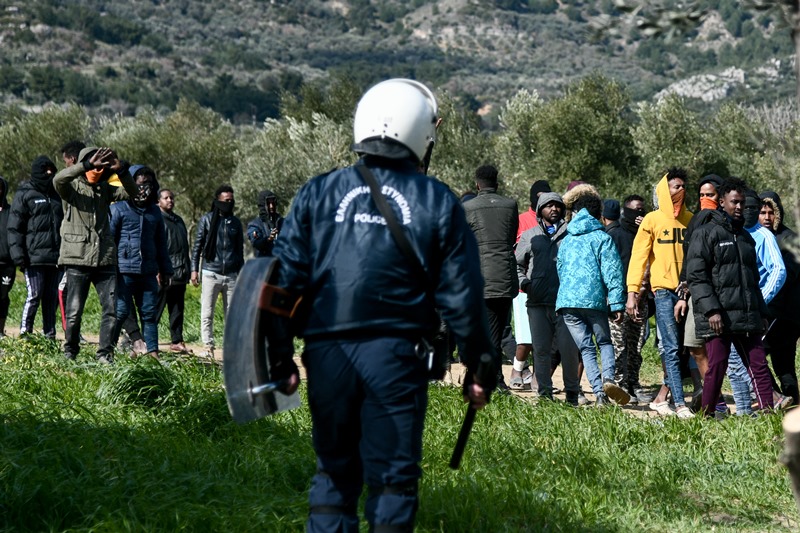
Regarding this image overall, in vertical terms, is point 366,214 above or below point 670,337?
above

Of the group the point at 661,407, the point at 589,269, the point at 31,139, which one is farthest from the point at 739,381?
the point at 31,139

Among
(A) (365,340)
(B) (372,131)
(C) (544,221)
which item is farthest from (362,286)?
(C) (544,221)

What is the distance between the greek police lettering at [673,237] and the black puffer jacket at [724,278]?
1125mm

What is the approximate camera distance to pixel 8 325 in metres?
15.6

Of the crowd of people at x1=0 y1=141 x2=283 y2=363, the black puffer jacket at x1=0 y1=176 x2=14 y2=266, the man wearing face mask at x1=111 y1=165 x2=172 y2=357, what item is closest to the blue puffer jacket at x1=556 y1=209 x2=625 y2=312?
the crowd of people at x1=0 y1=141 x2=283 y2=363

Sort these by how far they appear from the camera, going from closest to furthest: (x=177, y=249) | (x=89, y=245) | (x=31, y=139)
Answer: (x=89, y=245), (x=177, y=249), (x=31, y=139)

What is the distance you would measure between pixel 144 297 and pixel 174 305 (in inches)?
79.7

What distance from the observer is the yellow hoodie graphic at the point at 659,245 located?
31.5 feet

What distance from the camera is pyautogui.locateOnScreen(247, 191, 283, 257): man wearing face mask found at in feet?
44.5

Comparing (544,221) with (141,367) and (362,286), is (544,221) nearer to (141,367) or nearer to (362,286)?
(141,367)

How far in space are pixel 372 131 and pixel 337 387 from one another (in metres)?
0.99

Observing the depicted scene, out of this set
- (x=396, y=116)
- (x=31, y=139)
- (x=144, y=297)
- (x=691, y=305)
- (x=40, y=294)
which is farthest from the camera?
(x=31, y=139)

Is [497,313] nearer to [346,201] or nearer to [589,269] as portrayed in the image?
[589,269]

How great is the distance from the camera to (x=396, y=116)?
4.29 meters
